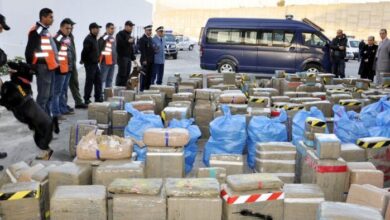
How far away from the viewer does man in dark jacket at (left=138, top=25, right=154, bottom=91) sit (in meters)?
12.0

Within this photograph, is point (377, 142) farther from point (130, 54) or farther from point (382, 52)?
point (382, 52)

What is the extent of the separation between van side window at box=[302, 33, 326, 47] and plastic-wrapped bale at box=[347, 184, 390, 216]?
11.9m

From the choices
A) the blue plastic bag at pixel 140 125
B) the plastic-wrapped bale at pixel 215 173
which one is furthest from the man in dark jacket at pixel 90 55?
the plastic-wrapped bale at pixel 215 173

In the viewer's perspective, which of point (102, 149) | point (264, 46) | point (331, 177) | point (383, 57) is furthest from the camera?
point (264, 46)

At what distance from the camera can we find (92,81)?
10.2m

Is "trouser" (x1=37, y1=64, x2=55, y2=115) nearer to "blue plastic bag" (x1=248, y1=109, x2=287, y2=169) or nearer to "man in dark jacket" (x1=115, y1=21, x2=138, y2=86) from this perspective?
"blue plastic bag" (x1=248, y1=109, x2=287, y2=169)

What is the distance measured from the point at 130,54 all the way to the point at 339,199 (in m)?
7.58

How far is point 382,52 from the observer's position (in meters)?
12.8

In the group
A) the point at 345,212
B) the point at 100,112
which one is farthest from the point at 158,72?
the point at 345,212

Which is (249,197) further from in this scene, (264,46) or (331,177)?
(264,46)

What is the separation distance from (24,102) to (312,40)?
37.5 feet

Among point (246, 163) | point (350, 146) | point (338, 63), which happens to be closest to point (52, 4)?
point (338, 63)

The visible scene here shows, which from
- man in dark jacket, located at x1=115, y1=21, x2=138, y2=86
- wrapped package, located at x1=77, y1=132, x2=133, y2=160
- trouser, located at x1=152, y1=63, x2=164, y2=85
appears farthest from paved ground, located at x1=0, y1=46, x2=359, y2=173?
trouser, located at x1=152, y1=63, x2=164, y2=85

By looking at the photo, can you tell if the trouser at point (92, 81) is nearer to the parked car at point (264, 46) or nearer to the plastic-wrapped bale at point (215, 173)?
the plastic-wrapped bale at point (215, 173)
